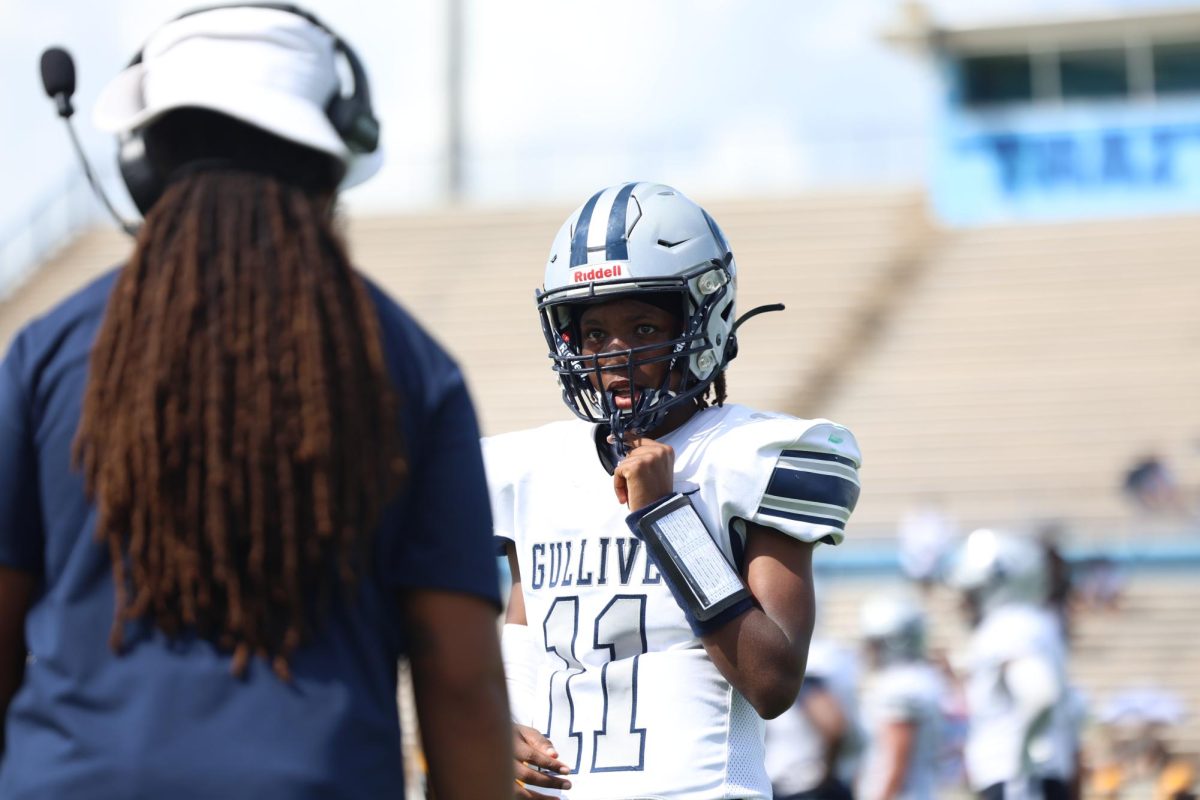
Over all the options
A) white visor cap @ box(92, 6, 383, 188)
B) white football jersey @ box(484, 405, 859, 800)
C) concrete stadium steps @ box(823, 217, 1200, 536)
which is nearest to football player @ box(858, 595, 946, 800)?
white football jersey @ box(484, 405, 859, 800)

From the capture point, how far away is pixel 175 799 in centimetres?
185

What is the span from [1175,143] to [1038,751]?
20058mm

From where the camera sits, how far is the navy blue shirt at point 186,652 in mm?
1865

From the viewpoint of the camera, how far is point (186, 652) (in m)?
1.90

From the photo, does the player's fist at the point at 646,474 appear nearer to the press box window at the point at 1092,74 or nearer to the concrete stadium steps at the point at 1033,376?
the concrete stadium steps at the point at 1033,376

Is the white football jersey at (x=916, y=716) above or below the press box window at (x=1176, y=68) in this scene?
below

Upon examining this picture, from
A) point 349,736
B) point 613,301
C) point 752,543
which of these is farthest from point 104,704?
point 613,301

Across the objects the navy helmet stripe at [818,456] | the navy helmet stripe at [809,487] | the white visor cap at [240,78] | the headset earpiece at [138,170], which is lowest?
the navy helmet stripe at [809,487]

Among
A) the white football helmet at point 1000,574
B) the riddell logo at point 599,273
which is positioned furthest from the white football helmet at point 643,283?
the white football helmet at point 1000,574

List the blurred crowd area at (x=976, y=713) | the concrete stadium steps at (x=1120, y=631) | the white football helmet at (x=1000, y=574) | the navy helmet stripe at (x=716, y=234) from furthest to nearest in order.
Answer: the concrete stadium steps at (x=1120, y=631)
the white football helmet at (x=1000, y=574)
the blurred crowd area at (x=976, y=713)
the navy helmet stripe at (x=716, y=234)

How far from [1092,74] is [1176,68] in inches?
43.2

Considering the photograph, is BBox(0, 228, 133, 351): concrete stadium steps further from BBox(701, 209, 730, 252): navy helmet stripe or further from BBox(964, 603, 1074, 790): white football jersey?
BBox(701, 209, 730, 252): navy helmet stripe

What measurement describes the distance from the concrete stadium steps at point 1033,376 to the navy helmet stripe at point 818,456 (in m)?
12.6

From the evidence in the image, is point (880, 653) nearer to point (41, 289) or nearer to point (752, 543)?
point (752, 543)
